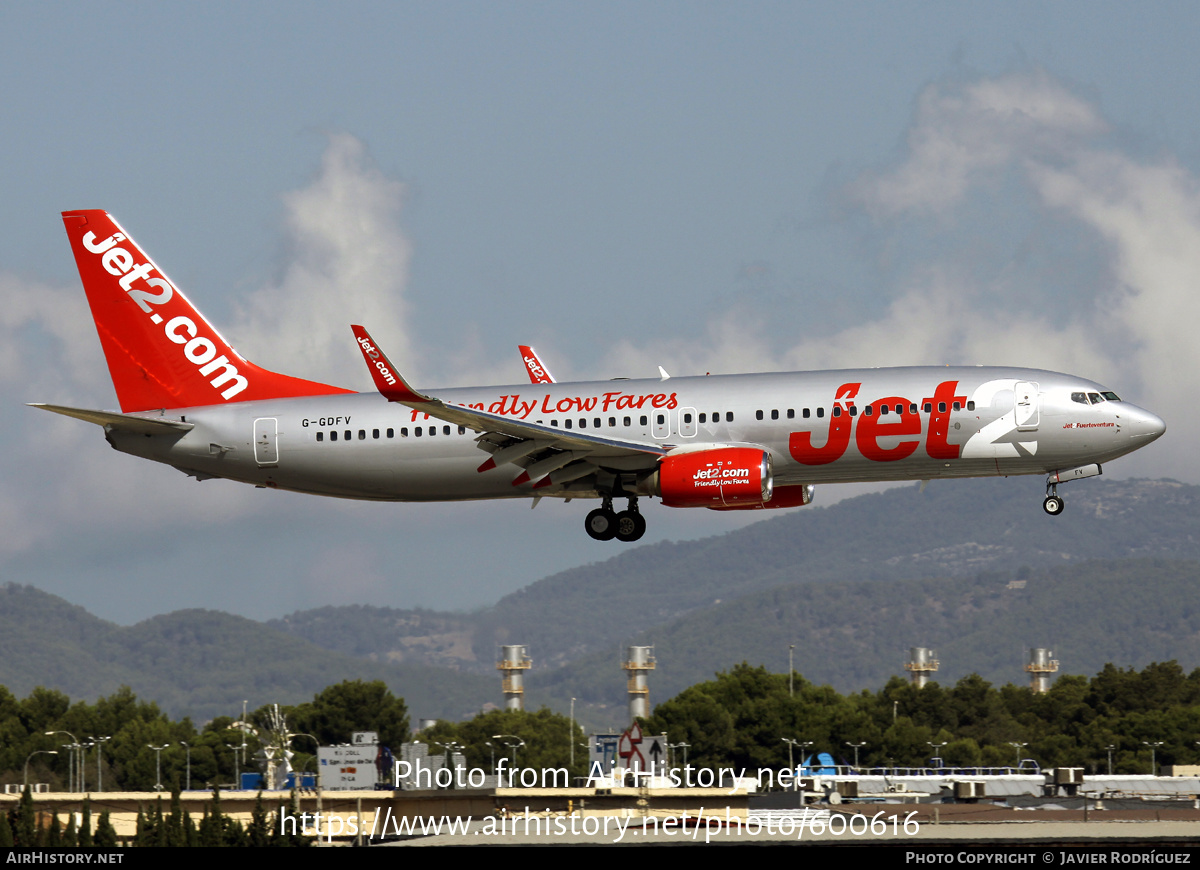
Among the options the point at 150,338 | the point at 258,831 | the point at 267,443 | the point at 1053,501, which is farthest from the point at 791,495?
the point at 258,831

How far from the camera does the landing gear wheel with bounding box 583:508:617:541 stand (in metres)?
56.5

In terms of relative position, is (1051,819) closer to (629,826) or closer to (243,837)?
(629,826)

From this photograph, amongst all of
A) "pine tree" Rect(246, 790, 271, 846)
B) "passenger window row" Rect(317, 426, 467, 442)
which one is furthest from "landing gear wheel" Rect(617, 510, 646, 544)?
"pine tree" Rect(246, 790, 271, 846)

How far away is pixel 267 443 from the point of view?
58.1 meters

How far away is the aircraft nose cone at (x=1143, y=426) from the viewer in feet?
173

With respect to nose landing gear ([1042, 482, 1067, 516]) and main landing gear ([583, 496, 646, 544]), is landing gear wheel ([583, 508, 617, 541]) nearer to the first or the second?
main landing gear ([583, 496, 646, 544])

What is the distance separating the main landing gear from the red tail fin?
35.4ft

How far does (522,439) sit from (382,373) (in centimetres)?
571

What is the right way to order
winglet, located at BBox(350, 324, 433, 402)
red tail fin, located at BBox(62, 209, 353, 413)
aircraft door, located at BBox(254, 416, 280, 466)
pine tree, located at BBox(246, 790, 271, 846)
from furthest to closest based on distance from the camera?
pine tree, located at BBox(246, 790, 271, 846) < red tail fin, located at BBox(62, 209, 353, 413) < aircraft door, located at BBox(254, 416, 280, 466) < winglet, located at BBox(350, 324, 433, 402)

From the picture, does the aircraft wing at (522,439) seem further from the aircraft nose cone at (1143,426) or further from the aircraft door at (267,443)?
the aircraft nose cone at (1143,426)

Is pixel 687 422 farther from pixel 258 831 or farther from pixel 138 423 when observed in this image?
pixel 258 831

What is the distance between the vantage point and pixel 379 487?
57.2 metres

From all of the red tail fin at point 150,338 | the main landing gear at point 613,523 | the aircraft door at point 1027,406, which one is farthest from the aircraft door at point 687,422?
the red tail fin at point 150,338

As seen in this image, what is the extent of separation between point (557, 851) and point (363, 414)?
31.0 meters
